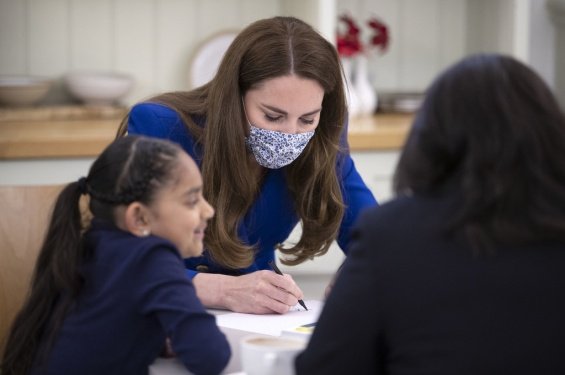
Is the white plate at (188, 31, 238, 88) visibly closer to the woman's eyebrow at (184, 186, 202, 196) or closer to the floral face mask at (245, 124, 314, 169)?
the floral face mask at (245, 124, 314, 169)

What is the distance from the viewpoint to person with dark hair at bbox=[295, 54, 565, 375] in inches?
39.5

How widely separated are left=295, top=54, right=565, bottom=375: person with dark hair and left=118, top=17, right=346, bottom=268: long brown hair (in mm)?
788

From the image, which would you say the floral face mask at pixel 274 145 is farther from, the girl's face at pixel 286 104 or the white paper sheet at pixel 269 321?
the white paper sheet at pixel 269 321

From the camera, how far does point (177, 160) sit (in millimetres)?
1373

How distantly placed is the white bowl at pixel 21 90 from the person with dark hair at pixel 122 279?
1.92 meters

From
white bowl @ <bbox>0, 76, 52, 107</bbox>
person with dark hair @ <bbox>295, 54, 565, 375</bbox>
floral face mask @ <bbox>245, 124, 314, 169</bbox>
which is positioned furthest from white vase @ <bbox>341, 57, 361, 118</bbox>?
person with dark hair @ <bbox>295, 54, 565, 375</bbox>

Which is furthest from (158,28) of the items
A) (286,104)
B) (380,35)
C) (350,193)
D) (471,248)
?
(471,248)

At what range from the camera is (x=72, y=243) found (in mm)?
1356

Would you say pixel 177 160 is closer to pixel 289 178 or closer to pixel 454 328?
pixel 454 328

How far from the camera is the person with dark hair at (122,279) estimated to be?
1.28 m

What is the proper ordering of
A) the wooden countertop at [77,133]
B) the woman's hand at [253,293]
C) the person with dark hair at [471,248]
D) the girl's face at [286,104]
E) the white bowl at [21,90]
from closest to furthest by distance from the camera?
the person with dark hair at [471,248], the woman's hand at [253,293], the girl's face at [286,104], the wooden countertop at [77,133], the white bowl at [21,90]

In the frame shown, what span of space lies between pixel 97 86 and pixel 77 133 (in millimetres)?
432

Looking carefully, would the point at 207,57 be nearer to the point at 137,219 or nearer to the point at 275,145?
the point at 275,145

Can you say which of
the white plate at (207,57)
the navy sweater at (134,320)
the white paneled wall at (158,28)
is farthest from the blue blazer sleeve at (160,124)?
the white plate at (207,57)
